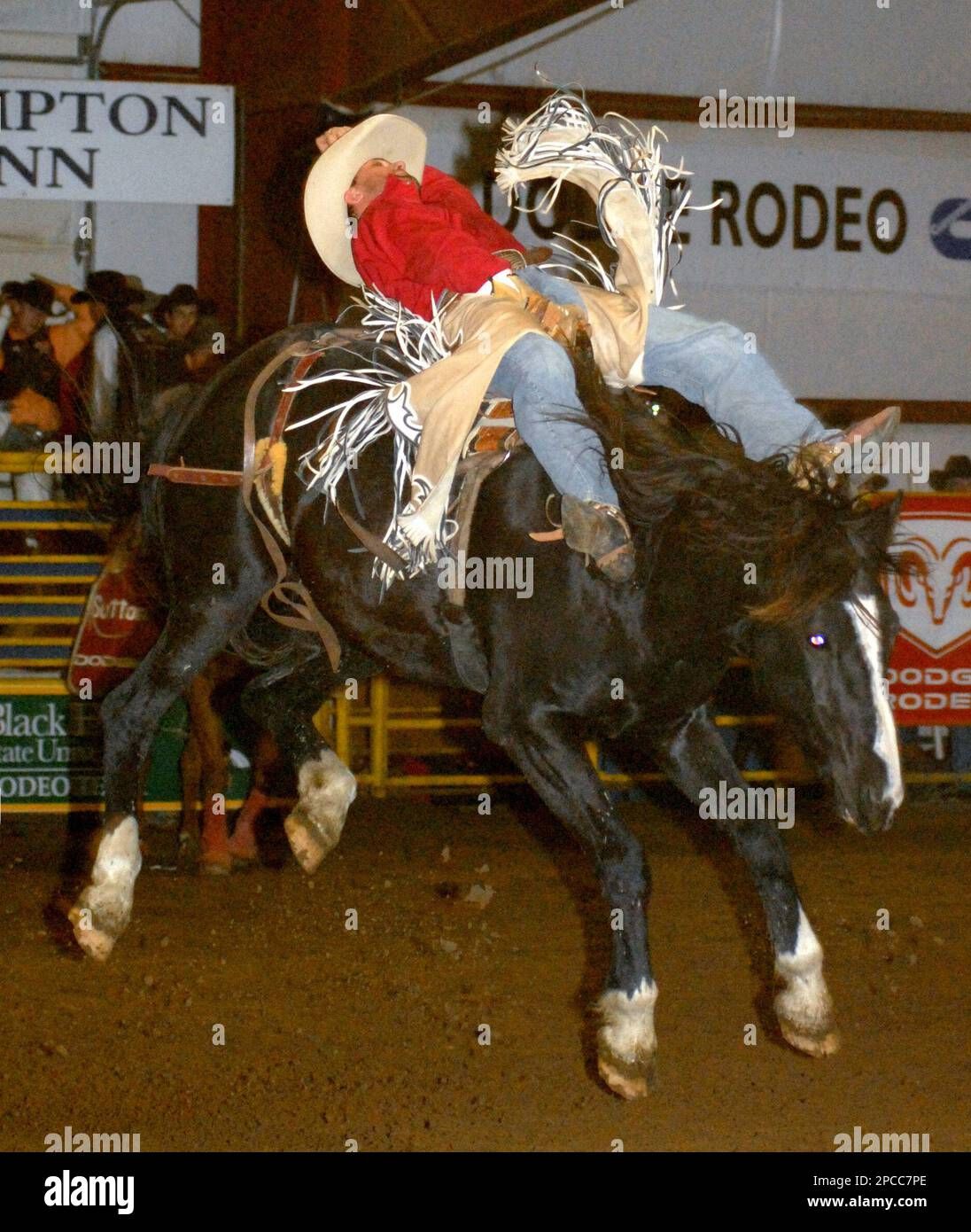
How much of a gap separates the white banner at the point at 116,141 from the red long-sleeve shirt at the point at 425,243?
2.98 metres

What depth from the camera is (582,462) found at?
3.97m

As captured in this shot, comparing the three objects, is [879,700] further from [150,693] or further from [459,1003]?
[150,693]

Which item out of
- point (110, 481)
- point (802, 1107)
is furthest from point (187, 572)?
point (802, 1107)

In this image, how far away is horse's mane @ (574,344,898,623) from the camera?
3734 mm

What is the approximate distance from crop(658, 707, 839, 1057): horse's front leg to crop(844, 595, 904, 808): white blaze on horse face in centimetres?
63

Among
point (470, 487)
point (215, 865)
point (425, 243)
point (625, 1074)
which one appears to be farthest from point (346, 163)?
point (215, 865)

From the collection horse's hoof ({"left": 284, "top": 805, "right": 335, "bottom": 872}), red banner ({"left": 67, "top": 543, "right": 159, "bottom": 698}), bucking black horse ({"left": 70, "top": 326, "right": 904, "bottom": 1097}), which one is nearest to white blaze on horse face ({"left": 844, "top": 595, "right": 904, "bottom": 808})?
bucking black horse ({"left": 70, "top": 326, "right": 904, "bottom": 1097})

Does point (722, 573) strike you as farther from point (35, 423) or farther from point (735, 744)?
point (35, 423)

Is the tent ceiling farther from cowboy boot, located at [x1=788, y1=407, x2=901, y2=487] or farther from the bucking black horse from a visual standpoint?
cowboy boot, located at [x1=788, y1=407, x2=901, y2=487]

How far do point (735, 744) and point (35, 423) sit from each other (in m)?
4.09

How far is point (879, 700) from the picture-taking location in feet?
12.0

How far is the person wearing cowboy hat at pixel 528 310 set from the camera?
3.95 m

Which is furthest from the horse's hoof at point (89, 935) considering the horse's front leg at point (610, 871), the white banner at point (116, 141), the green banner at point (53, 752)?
the white banner at point (116, 141)

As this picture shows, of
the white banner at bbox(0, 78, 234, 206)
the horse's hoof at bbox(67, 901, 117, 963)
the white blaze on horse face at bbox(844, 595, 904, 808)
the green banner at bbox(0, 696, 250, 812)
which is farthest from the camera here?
the green banner at bbox(0, 696, 250, 812)
